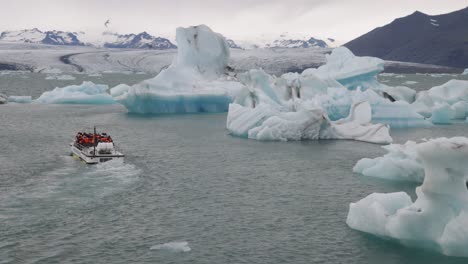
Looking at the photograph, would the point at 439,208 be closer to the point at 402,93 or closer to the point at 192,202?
the point at 192,202

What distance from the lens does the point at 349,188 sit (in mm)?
20000

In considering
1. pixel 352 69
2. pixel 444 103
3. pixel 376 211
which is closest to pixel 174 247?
pixel 376 211

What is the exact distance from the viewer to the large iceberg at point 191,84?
4444 cm

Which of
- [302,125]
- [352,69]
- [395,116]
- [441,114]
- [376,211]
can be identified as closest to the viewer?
[376,211]

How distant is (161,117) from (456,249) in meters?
32.7

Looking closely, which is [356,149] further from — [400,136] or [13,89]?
[13,89]

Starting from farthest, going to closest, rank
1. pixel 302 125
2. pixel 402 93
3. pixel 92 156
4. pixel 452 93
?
pixel 452 93 → pixel 402 93 → pixel 302 125 → pixel 92 156

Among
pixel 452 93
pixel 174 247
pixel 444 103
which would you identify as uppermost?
pixel 452 93

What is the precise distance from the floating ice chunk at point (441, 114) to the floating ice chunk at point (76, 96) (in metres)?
31.3

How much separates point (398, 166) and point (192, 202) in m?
8.39

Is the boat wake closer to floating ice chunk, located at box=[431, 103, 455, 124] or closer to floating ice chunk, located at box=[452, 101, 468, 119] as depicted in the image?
floating ice chunk, located at box=[431, 103, 455, 124]

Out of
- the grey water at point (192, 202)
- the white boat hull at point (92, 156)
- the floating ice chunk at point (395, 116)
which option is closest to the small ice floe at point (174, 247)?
the grey water at point (192, 202)

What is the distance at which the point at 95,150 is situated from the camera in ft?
82.3

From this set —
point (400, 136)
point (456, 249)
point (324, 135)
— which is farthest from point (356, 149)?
point (456, 249)
